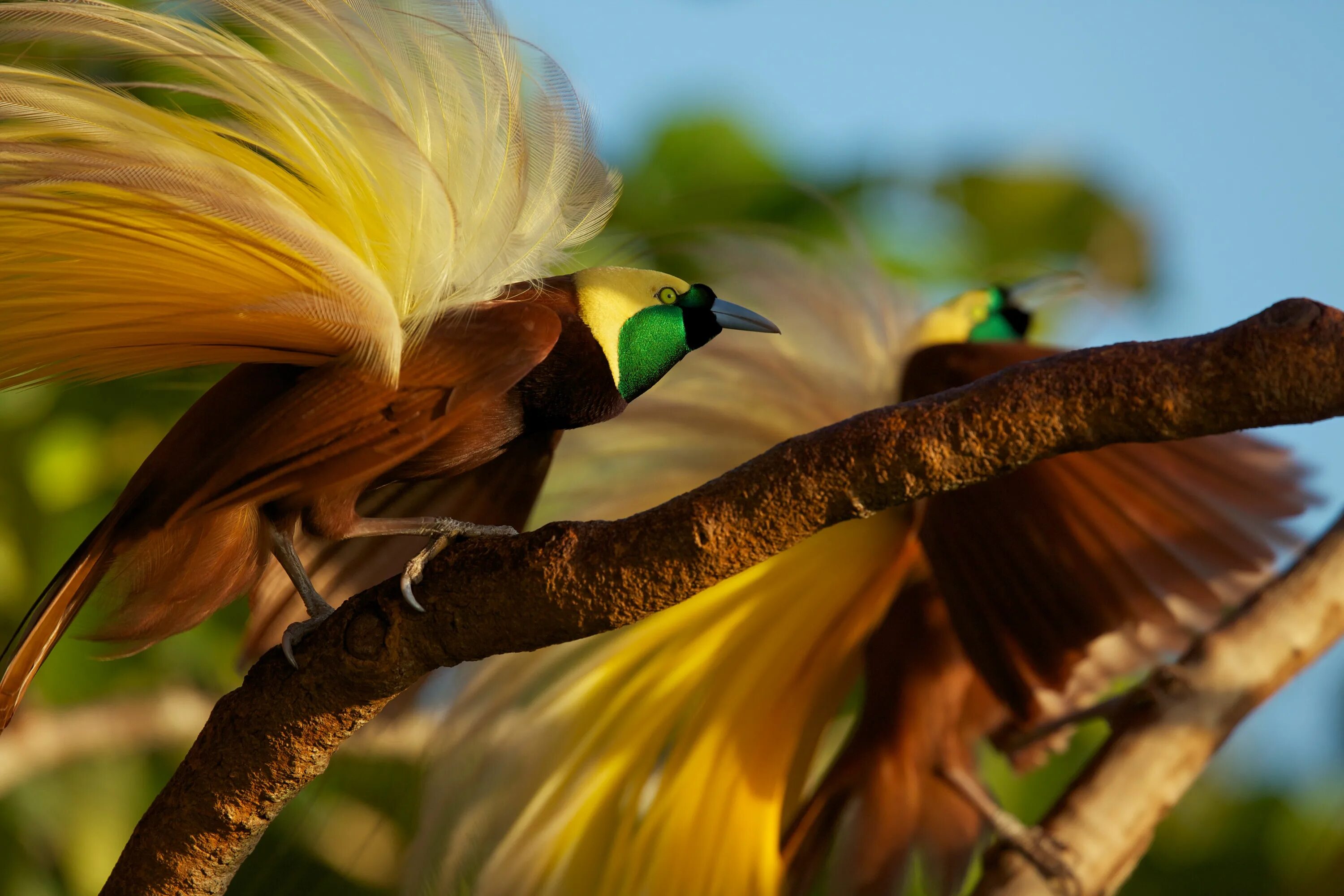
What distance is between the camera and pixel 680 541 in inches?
39.2

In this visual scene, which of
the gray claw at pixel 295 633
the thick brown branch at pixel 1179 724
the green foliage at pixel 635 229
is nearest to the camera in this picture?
the gray claw at pixel 295 633

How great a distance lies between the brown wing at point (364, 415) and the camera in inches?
39.7

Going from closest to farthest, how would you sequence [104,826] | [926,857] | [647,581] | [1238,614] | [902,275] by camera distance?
[647,581], [1238,614], [926,857], [104,826], [902,275]

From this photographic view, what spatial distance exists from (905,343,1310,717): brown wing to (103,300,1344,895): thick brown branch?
1.87ft

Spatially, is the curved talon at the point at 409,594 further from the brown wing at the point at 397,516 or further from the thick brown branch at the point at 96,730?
the thick brown branch at the point at 96,730

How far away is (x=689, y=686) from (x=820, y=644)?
0.65 ft

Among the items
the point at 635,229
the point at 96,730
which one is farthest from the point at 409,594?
the point at 96,730

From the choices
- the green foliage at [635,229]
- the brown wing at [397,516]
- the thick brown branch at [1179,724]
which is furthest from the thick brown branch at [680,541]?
the green foliage at [635,229]

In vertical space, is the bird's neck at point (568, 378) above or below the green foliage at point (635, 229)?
above

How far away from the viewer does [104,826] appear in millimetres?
3057

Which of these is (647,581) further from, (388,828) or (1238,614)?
(1238,614)

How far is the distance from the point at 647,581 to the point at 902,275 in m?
2.44

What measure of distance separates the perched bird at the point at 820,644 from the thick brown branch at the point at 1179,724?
0.07 m


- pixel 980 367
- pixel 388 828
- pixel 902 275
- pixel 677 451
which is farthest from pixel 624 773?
pixel 902 275
